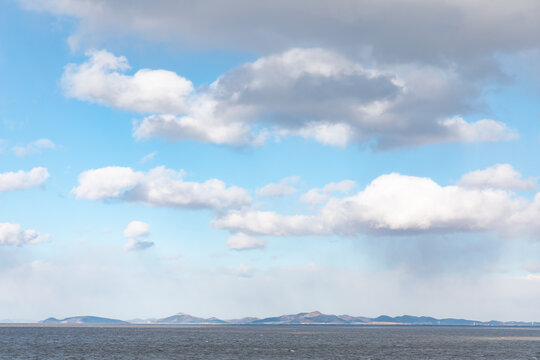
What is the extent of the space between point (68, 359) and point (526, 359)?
12198cm

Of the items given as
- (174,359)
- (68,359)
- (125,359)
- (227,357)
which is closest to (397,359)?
(227,357)

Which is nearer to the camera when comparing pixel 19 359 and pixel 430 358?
pixel 19 359

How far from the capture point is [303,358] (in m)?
158

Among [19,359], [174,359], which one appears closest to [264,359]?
[174,359]

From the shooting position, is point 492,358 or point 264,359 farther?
point 492,358

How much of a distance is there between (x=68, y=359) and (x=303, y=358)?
6129 centimetres

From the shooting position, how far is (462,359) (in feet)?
518

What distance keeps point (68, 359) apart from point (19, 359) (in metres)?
12.9

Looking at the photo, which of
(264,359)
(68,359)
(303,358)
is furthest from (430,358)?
(68,359)

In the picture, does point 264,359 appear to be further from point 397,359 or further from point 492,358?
point 492,358

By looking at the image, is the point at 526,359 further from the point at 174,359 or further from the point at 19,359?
the point at 19,359

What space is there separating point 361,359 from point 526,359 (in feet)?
151

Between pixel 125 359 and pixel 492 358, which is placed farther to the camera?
pixel 492 358

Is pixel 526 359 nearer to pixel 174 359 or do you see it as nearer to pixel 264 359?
pixel 264 359
